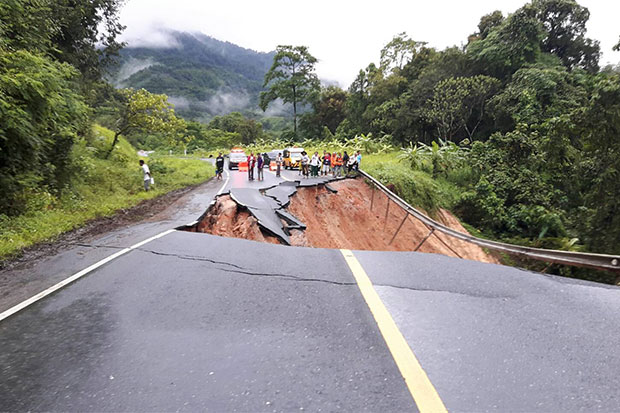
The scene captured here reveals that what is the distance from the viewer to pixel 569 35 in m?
33.5

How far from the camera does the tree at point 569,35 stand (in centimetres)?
3191

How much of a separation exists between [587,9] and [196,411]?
4561cm

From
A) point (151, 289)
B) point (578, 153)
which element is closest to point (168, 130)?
point (151, 289)

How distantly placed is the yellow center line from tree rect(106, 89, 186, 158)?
18.5 m

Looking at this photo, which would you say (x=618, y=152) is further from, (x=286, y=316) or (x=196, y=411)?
(x=196, y=411)

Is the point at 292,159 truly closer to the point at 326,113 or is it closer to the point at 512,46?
the point at 512,46

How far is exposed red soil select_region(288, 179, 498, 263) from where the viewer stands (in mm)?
15972

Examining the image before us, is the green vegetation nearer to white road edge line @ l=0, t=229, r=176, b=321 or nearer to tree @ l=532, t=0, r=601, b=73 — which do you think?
white road edge line @ l=0, t=229, r=176, b=321

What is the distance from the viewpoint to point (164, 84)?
579ft

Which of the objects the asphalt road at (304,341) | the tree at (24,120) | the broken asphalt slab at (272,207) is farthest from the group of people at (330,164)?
the asphalt road at (304,341)

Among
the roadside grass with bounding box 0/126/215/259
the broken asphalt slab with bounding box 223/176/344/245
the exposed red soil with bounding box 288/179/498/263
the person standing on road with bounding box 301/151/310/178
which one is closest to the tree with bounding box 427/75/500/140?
the exposed red soil with bounding box 288/179/498/263

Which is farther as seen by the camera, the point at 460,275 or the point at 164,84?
the point at 164,84

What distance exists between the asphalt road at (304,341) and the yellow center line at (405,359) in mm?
53

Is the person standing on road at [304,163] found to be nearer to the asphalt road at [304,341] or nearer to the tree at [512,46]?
the asphalt road at [304,341]
